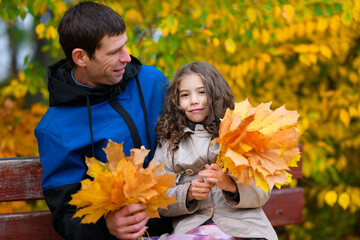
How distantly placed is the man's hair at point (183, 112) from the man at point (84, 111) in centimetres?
13

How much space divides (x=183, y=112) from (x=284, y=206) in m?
1.37

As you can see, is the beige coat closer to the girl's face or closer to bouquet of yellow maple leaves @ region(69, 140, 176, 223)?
the girl's face

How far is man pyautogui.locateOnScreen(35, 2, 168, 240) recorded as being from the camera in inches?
87.6

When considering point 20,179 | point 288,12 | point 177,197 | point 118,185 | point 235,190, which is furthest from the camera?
point 288,12

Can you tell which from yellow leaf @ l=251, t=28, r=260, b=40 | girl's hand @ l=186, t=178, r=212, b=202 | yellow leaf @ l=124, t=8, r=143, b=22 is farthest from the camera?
yellow leaf @ l=124, t=8, r=143, b=22

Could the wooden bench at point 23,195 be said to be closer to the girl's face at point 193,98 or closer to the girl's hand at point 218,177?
the girl's face at point 193,98

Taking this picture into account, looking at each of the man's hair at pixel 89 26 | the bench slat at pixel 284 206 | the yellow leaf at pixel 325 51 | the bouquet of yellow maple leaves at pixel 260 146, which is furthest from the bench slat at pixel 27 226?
the yellow leaf at pixel 325 51

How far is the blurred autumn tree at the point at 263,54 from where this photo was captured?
325cm

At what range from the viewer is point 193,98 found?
2305 millimetres

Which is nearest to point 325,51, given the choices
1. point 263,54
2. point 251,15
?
point 263,54

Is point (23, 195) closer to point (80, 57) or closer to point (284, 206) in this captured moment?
point (80, 57)

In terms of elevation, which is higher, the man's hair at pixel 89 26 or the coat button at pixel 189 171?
the man's hair at pixel 89 26

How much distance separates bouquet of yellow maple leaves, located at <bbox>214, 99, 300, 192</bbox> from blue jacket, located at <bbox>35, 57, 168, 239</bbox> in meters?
0.71

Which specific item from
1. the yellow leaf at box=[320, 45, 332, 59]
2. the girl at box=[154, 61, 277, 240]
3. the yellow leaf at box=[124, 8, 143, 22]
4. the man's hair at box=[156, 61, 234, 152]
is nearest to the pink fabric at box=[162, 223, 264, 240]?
the girl at box=[154, 61, 277, 240]
